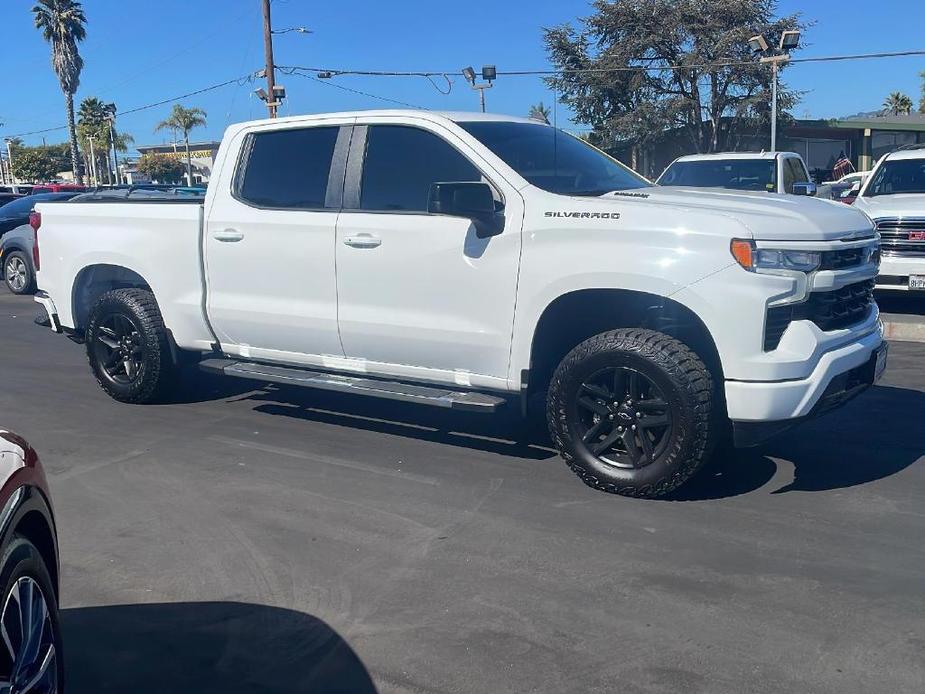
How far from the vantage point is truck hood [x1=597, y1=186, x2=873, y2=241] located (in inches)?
183

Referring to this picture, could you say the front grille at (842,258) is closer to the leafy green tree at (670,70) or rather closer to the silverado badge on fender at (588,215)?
the silverado badge on fender at (588,215)

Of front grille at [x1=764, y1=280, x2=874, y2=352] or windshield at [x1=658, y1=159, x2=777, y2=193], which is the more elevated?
windshield at [x1=658, y1=159, x2=777, y2=193]

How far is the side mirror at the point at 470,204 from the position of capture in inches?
203

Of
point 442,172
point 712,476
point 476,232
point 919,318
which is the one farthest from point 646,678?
point 919,318

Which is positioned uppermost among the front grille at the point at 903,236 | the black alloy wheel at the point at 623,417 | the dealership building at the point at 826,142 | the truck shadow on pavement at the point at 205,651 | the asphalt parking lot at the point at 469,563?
the dealership building at the point at 826,142

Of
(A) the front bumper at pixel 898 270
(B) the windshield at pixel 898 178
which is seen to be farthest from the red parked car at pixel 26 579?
(B) the windshield at pixel 898 178

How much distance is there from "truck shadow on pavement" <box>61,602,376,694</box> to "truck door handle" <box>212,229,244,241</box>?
3.08 metres

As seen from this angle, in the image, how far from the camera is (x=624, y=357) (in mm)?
4973

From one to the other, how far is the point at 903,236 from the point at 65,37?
51663 mm

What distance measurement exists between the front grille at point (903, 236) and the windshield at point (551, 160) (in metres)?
5.28

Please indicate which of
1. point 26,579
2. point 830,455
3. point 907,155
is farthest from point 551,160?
point 907,155

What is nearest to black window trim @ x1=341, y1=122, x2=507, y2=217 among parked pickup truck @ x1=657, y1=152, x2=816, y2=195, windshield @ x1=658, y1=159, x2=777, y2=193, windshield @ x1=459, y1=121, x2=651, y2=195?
windshield @ x1=459, y1=121, x2=651, y2=195

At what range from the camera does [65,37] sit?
51875mm

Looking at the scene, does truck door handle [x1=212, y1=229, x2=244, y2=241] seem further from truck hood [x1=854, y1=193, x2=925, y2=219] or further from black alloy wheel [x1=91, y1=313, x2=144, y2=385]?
truck hood [x1=854, y1=193, x2=925, y2=219]
